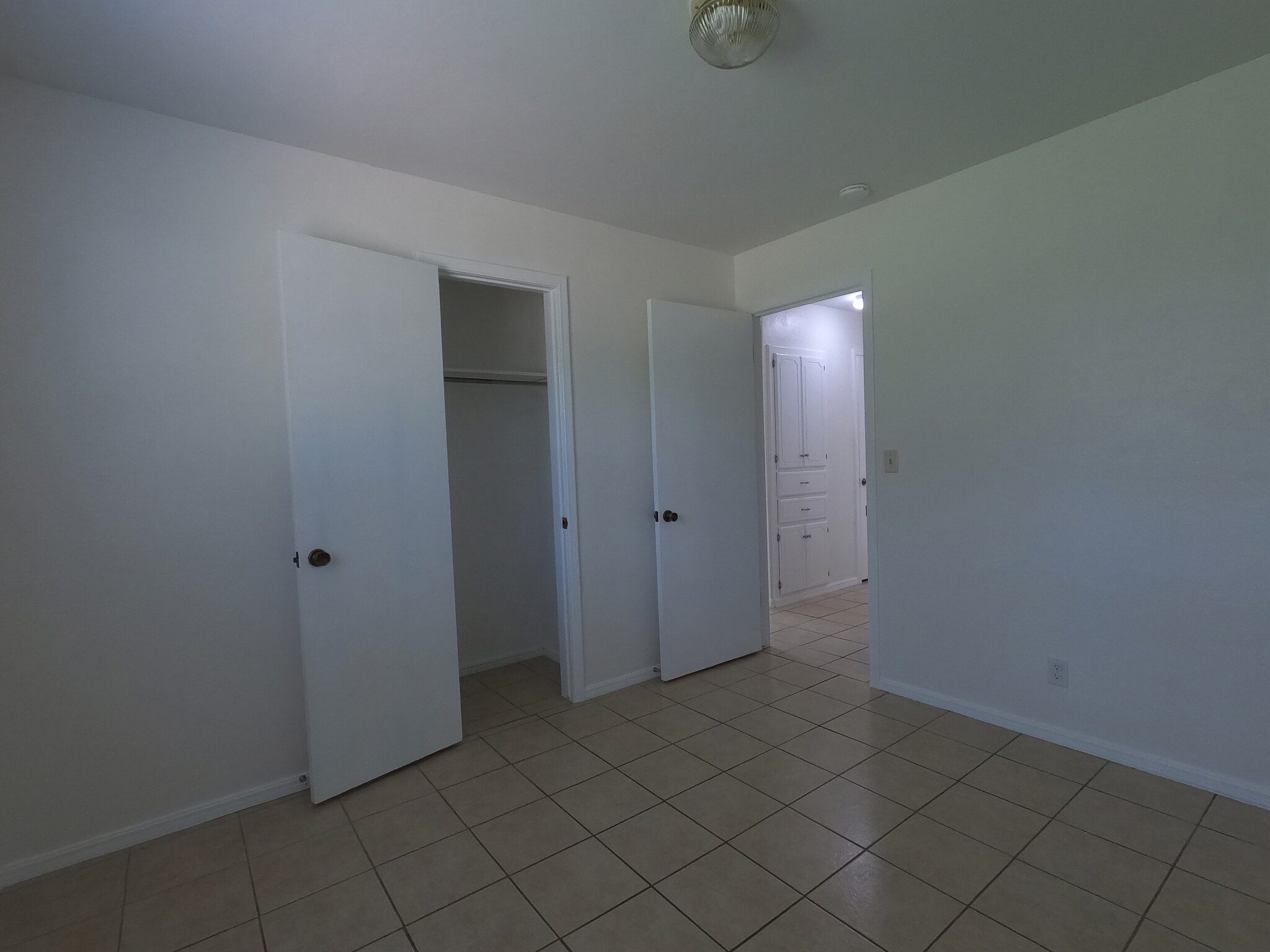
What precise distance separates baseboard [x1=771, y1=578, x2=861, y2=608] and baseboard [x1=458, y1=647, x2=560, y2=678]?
1.88 metres

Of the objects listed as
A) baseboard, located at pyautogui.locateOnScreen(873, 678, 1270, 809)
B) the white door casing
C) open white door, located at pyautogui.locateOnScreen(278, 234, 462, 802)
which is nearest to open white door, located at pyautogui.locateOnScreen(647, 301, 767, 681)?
baseboard, located at pyautogui.locateOnScreen(873, 678, 1270, 809)

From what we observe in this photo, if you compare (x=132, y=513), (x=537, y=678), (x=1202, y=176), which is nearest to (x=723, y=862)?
(x=537, y=678)

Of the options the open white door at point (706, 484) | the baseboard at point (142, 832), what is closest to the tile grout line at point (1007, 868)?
the open white door at point (706, 484)

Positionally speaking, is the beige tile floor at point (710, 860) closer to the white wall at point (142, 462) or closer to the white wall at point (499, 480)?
the white wall at point (142, 462)

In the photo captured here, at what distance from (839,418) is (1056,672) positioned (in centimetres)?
316

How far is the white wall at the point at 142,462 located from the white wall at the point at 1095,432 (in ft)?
8.54

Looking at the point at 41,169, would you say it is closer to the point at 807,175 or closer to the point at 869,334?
the point at 807,175

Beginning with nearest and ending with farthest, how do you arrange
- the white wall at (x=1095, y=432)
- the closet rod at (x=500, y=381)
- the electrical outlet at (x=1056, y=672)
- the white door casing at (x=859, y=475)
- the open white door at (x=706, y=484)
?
1. the white wall at (x=1095, y=432)
2. the electrical outlet at (x=1056, y=672)
3. the open white door at (x=706, y=484)
4. the closet rod at (x=500, y=381)
5. the white door casing at (x=859, y=475)

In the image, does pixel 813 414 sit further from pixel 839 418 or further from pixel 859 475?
pixel 859 475

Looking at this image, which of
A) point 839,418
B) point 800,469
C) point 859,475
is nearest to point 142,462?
point 800,469

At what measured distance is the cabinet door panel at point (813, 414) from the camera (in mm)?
4977

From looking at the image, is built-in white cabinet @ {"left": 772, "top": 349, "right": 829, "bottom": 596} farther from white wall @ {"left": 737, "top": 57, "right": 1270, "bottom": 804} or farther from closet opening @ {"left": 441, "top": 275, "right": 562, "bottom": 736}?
closet opening @ {"left": 441, "top": 275, "right": 562, "bottom": 736}

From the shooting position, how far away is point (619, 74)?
75.3 inches

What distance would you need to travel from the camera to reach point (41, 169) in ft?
6.27
